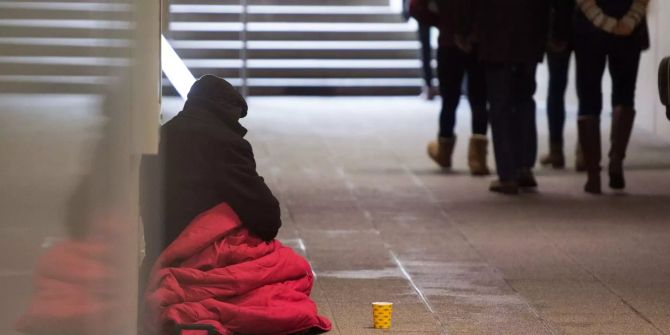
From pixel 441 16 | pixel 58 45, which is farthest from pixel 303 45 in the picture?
pixel 58 45

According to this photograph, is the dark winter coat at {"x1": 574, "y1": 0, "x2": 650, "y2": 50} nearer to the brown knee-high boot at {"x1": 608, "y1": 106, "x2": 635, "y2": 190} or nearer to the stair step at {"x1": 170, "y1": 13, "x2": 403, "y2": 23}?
the brown knee-high boot at {"x1": 608, "y1": 106, "x2": 635, "y2": 190}

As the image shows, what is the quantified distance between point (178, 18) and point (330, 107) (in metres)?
4.32

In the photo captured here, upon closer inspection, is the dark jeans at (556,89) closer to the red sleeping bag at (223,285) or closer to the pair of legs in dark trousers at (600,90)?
the pair of legs in dark trousers at (600,90)

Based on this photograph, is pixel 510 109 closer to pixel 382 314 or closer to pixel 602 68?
pixel 602 68

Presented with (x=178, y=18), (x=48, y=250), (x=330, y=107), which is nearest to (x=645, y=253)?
(x=48, y=250)

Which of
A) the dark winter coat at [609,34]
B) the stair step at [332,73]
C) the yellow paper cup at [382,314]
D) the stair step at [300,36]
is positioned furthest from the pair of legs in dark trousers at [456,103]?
the stair step at [300,36]

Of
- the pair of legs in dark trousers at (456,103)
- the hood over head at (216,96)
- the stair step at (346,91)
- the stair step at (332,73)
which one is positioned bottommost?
the stair step at (346,91)

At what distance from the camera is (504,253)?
718cm

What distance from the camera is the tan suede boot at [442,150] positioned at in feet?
35.3

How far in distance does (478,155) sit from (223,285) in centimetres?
568

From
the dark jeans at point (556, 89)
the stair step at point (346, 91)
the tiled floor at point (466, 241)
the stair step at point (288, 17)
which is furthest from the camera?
the stair step at point (288, 17)

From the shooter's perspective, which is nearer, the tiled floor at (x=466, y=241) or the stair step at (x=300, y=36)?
the tiled floor at (x=466, y=241)

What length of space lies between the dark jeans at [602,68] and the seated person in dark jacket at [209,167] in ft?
14.3

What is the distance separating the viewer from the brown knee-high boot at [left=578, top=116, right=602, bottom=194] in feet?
30.2
